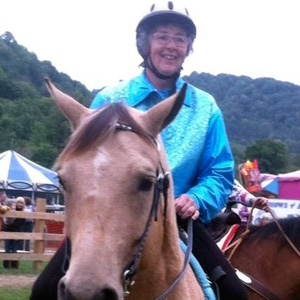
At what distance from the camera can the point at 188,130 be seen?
13.7ft

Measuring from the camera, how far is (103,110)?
10.5ft

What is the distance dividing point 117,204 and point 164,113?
0.56m

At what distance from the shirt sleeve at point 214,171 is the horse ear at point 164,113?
0.94 meters

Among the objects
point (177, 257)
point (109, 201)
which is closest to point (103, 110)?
point (109, 201)

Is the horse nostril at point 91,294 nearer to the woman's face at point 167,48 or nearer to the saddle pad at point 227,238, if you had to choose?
the woman's face at point 167,48

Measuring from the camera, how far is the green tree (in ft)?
166

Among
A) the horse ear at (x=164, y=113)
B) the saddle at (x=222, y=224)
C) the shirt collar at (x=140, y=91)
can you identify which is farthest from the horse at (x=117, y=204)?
the saddle at (x=222, y=224)

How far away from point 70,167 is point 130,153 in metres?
0.26

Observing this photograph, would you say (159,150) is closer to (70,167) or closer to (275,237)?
(70,167)

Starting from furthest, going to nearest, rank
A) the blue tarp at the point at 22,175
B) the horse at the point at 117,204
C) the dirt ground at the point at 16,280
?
the blue tarp at the point at 22,175 < the dirt ground at the point at 16,280 < the horse at the point at 117,204

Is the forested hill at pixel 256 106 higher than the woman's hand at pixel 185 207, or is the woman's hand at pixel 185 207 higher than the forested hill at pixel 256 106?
Answer: the woman's hand at pixel 185 207

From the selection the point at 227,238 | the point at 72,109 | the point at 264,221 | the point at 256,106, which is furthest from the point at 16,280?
the point at 256,106

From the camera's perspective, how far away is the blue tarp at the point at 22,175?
27188mm

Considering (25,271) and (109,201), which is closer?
(109,201)
